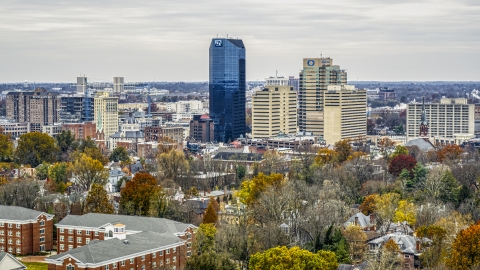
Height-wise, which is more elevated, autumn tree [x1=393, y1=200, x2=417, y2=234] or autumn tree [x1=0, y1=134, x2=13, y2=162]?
autumn tree [x1=0, y1=134, x2=13, y2=162]

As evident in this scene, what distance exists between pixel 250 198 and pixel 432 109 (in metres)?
106

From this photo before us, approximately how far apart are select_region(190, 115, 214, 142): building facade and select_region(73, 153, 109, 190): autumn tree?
8537 cm

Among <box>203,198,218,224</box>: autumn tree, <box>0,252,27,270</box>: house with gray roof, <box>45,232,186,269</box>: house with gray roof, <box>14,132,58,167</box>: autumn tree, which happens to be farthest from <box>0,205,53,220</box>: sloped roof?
<box>14,132,58,167</box>: autumn tree

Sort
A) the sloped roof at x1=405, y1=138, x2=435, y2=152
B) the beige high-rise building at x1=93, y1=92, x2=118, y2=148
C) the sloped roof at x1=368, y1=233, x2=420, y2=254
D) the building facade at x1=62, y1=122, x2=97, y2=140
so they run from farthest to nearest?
the beige high-rise building at x1=93, y1=92, x2=118, y2=148
the building facade at x1=62, y1=122, x2=97, y2=140
the sloped roof at x1=405, y1=138, x2=435, y2=152
the sloped roof at x1=368, y1=233, x2=420, y2=254

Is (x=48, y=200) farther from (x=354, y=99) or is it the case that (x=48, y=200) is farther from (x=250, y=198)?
(x=354, y=99)

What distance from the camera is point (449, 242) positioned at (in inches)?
2267

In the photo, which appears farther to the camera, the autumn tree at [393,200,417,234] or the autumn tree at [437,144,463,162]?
the autumn tree at [437,144,463,162]

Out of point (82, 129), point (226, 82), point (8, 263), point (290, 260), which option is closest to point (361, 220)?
point (290, 260)

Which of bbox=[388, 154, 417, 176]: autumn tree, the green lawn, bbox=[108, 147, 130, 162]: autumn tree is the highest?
bbox=[388, 154, 417, 176]: autumn tree

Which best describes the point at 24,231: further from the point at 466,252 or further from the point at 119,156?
the point at 119,156

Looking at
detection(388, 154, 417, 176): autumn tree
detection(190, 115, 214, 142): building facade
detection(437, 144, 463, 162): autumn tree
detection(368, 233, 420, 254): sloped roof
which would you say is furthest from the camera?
detection(190, 115, 214, 142): building facade

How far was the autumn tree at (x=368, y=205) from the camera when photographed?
76625 mm

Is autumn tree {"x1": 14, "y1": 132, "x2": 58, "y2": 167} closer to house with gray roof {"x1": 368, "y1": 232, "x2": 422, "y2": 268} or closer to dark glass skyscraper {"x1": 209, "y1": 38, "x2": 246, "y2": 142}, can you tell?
dark glass skyscraper {"x1": 209, "y1": 38, "x2": 246, "y2": 142}

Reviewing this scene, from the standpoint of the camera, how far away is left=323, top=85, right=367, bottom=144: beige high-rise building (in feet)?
547
